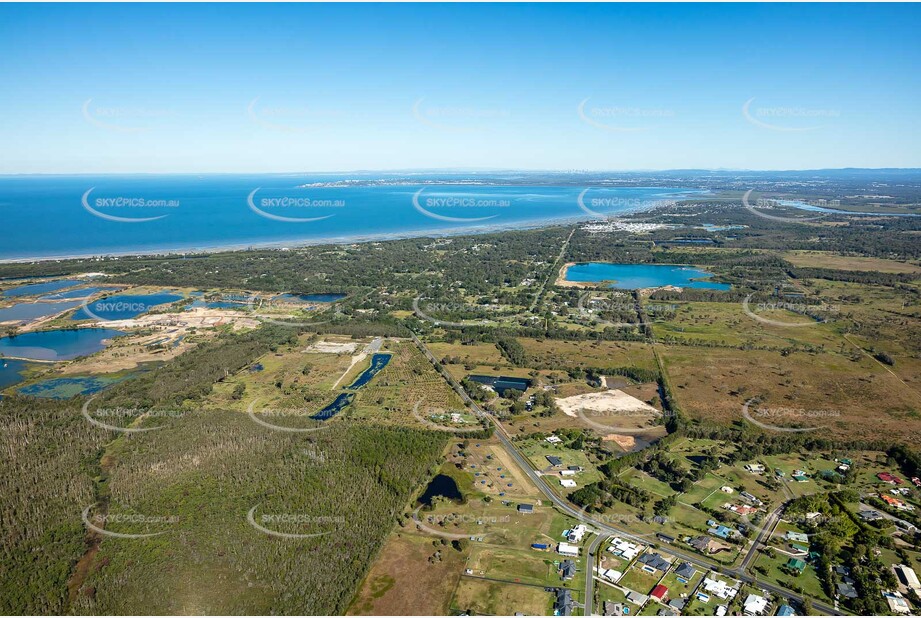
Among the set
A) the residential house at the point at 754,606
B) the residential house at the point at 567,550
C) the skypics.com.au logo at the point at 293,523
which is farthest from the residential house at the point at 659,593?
the skypics.com.au logo at the point at 293,523

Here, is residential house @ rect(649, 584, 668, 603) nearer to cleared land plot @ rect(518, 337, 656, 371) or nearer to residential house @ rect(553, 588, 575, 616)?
residential house @ rect(553, 588, 575, 616)

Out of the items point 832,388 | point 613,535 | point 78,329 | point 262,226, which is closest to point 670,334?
point 832,388

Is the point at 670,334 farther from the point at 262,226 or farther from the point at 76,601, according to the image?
the point at 262,226

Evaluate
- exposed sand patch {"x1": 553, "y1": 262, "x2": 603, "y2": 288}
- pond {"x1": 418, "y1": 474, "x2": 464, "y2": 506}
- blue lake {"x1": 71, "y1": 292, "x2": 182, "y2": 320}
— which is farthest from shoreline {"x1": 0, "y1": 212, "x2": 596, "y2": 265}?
pond {"x1": 418, "y1": 474, "x2": 464, "y2": 506}

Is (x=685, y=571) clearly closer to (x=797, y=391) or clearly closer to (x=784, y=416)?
(x=784, y=416)

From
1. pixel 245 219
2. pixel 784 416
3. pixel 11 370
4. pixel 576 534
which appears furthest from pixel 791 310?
pixel 245 219

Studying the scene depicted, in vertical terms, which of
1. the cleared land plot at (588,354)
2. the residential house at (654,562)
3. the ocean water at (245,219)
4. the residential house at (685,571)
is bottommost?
the residential house at (685,571)

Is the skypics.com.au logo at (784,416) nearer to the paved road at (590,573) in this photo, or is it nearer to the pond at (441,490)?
the paved road at (590,573)
